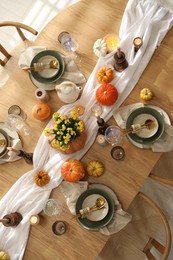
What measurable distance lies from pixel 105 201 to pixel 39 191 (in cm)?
39

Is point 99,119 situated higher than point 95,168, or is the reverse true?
point 99,119

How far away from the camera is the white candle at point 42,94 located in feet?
6.17

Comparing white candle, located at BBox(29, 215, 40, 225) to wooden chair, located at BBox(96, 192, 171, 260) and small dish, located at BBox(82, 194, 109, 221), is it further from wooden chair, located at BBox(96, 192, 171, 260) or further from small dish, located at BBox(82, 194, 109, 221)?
wooden chair, located at BBox(96, 192, 171, 260)

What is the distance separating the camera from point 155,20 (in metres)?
1.92

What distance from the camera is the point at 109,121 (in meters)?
1.84

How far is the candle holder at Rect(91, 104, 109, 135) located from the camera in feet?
5.73

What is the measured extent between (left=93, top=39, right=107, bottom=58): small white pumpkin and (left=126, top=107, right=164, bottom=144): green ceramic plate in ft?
1.41

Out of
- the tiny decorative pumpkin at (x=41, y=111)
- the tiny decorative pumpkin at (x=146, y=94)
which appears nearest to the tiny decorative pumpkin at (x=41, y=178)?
the tiny decorative pumpkin at (x=41, y=111)

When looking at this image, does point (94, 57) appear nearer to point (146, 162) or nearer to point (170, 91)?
point (170, 91)

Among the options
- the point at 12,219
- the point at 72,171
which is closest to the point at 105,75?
the point at 72,171

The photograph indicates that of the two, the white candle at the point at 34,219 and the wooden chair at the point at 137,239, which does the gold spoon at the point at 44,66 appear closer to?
the white candle at the point at 34,219

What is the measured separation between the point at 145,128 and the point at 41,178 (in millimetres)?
666

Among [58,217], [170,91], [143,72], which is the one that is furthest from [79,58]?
[58,217]

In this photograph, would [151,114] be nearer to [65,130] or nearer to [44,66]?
[65,130]
